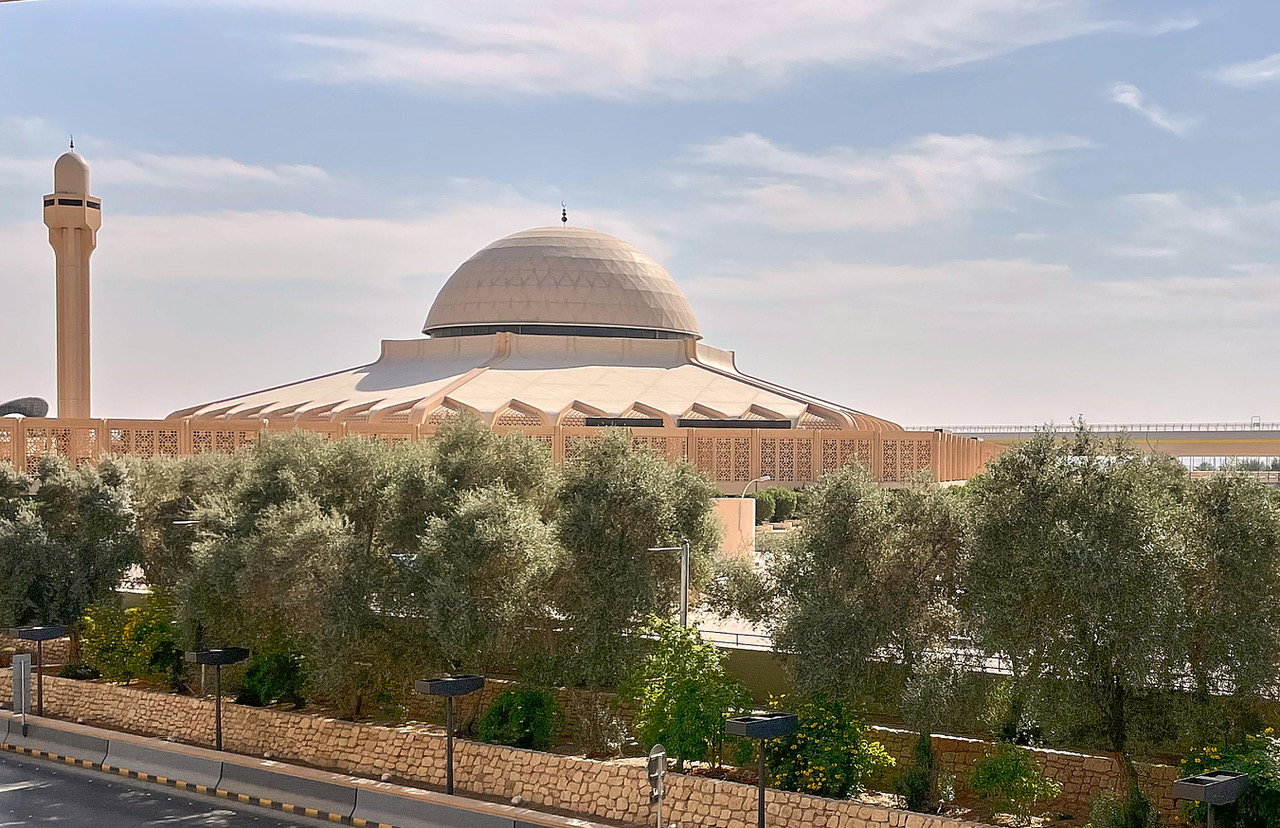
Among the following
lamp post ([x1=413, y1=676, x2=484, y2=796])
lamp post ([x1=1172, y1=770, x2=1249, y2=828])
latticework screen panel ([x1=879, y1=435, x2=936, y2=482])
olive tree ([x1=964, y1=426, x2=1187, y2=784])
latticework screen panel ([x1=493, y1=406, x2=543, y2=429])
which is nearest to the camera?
lamp post ([x1=1172, y1=770, x2=1249, y2=828])

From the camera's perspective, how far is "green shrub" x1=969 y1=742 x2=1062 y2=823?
55.8 ft

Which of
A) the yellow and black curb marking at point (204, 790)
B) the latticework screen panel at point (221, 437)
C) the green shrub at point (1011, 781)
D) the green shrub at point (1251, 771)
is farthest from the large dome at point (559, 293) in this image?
the green shrub at point (1251, 771)

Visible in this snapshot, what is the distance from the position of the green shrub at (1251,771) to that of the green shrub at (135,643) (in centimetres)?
1947

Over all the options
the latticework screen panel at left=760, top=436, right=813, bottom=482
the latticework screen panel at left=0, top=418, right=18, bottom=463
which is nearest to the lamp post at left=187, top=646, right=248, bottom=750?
the latticework screen panel at left=0, top=418, right=18, bottom=463

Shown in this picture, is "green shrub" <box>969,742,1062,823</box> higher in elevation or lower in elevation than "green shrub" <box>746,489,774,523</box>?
lower

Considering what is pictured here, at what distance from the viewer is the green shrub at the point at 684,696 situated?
19.2 metres

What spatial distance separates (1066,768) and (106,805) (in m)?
14.6

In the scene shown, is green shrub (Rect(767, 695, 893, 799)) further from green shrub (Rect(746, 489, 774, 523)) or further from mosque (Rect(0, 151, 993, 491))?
green shrub (Rect(746, 489, 774, 523))

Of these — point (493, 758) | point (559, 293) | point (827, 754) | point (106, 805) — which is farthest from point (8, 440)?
point (827, 754)

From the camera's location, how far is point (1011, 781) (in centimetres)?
1700

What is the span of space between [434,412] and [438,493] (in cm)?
3321

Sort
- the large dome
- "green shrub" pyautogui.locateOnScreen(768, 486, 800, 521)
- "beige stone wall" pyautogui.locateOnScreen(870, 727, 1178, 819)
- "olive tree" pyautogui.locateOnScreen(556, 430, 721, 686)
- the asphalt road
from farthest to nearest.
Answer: the large dome
"green shrub" pyautogui.locateOnScreen(768, 486, 800, 521)
"olive tree" pyautogui.locateOnScreen(556, 430, 721, 686)
the asphalt road
"beige stone wall" pyautogui.locateOnScreen(870, 727, 1178, 819)

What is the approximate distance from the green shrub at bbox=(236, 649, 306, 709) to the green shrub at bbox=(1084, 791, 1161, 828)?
14767 millimetres

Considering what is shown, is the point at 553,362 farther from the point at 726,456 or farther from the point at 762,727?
the point at 762,727
